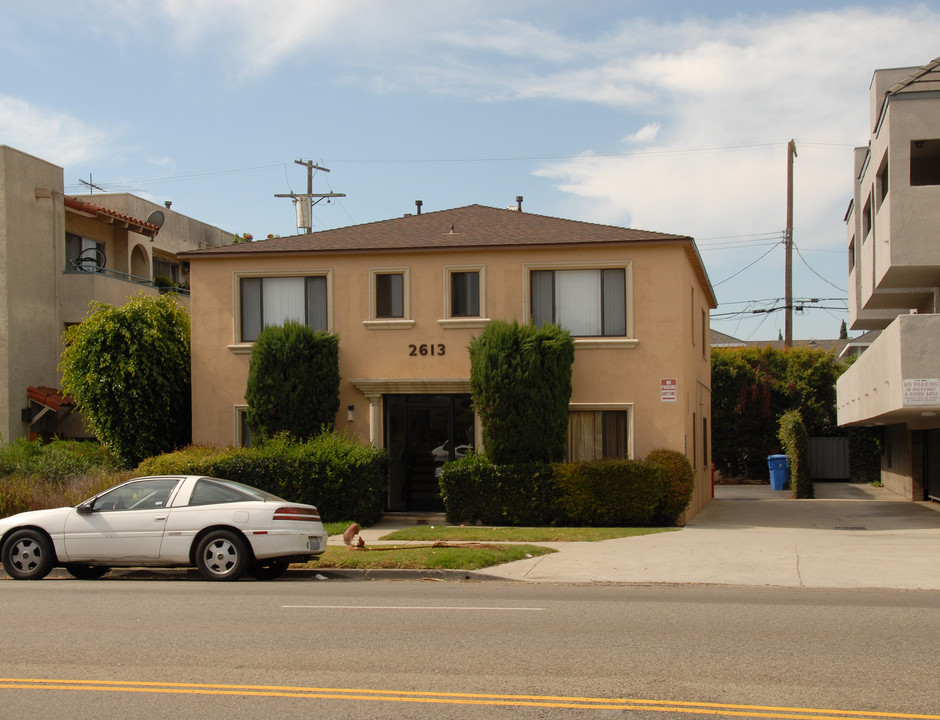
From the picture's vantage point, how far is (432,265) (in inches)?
824

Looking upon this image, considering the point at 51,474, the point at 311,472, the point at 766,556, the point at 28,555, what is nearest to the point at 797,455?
the point at 766,556

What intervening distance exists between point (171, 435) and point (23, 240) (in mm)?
7534

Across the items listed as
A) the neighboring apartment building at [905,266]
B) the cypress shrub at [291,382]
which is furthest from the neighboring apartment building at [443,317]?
the neighboring apartment building at [905,266]

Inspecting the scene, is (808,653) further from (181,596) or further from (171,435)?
(171,435)

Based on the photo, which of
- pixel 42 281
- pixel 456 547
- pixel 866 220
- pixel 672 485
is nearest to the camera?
pixel 456 547

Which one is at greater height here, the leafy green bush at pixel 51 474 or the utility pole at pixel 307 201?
the utility pole at pixel 307 201

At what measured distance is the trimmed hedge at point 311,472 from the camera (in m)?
19.3

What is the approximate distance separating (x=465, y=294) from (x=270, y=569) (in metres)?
8.75

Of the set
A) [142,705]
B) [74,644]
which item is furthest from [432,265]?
[142,705]

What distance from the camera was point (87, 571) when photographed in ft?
46.4

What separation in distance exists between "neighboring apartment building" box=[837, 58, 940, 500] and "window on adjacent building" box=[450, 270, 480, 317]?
315 inches

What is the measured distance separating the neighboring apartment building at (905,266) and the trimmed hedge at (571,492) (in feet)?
14.6

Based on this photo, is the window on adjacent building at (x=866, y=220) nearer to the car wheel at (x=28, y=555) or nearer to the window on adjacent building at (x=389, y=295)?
the window on adjacent building at (x=389, y=295)

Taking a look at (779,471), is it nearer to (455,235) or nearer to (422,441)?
(422,441)
